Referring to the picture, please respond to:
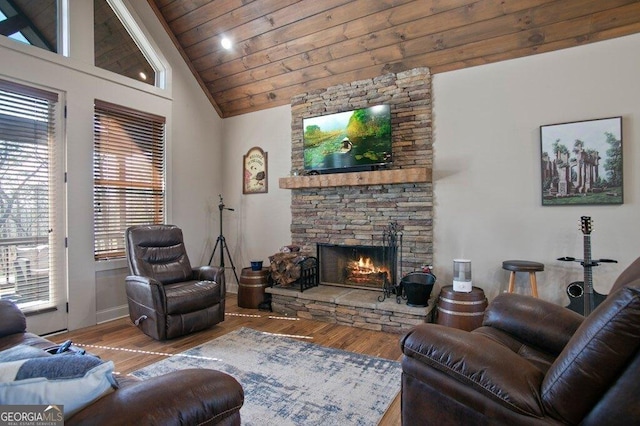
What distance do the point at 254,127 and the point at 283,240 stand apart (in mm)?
1806

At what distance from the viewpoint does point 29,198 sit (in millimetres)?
3344

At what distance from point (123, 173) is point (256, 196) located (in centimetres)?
179

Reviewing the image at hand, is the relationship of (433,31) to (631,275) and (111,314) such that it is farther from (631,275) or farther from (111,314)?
(111,314)

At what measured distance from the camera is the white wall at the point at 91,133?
347cm

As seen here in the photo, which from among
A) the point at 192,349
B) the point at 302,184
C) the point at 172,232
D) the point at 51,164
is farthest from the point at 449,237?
the point at 51,164

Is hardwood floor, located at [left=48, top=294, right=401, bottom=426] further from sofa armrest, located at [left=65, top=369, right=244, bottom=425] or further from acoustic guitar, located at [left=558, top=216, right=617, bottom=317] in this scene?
sofa armrest, located at [left=65, top=369, right=244, bottom=425]

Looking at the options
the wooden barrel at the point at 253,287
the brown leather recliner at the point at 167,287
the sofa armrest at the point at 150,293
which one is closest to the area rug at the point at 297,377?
the brown leather recliner at the point at 167,287

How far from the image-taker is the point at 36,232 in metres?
3.39

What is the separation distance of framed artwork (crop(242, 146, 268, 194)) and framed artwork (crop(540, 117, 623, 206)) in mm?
3523

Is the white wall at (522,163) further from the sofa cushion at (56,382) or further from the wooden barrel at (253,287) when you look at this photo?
the sofa cushion at (56,382)

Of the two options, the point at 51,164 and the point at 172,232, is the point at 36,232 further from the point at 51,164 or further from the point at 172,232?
the point at 172,232

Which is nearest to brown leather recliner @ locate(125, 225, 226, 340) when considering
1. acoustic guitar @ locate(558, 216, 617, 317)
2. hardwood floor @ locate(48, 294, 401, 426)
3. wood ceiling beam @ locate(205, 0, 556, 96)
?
hardwood floor @ locate(48, 294, 401, 426)

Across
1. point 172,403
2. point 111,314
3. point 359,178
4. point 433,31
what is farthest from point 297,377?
point 433,31

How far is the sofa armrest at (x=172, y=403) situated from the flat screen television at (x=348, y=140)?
320cm
